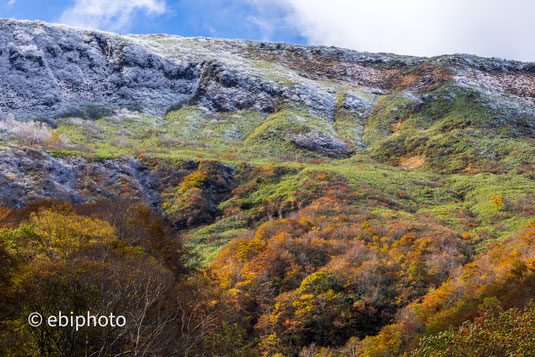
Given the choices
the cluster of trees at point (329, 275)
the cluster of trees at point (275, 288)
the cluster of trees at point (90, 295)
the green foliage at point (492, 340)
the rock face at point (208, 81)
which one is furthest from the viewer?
the rock face at point (208, 81)

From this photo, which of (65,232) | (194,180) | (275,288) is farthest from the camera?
(194,180)

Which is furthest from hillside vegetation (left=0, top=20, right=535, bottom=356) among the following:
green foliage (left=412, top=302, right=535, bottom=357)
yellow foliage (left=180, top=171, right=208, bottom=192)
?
yellow foliage (left=180, top=171, right=208, bottom=192)

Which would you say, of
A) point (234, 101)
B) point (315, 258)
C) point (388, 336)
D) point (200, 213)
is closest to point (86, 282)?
point (388, 336)

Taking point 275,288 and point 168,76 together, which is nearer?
point 275,288

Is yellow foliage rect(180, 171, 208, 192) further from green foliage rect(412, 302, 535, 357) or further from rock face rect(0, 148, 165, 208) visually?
green foliage rect(412, 302, 535, 357)

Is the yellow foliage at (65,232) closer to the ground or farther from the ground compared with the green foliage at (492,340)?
farther from the ground

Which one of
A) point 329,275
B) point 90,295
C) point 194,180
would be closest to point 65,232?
point 90,295

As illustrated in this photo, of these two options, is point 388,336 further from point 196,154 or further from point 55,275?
point 196,154

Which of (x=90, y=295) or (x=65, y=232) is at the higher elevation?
(x=65, y=232)

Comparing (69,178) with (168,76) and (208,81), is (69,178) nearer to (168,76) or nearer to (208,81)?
(208,81)

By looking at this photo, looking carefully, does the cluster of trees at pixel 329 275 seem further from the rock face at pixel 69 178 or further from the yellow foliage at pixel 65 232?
the rock face at pixel 69 178

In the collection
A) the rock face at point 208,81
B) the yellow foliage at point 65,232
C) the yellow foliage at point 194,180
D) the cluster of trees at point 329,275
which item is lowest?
the cluster of trees at point 329,275

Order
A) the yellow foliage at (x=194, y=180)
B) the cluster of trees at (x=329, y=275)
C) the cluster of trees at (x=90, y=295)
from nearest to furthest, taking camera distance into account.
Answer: the cluster of trees at (x=90, y=295) → the cluster of trees at (x=329, y=275) → the yellow foliage at (x=194, y=180)

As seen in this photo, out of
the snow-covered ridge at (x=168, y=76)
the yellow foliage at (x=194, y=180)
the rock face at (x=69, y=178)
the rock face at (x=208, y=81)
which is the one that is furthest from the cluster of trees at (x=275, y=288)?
the snow-covered ridge at (x=168, y=76)
